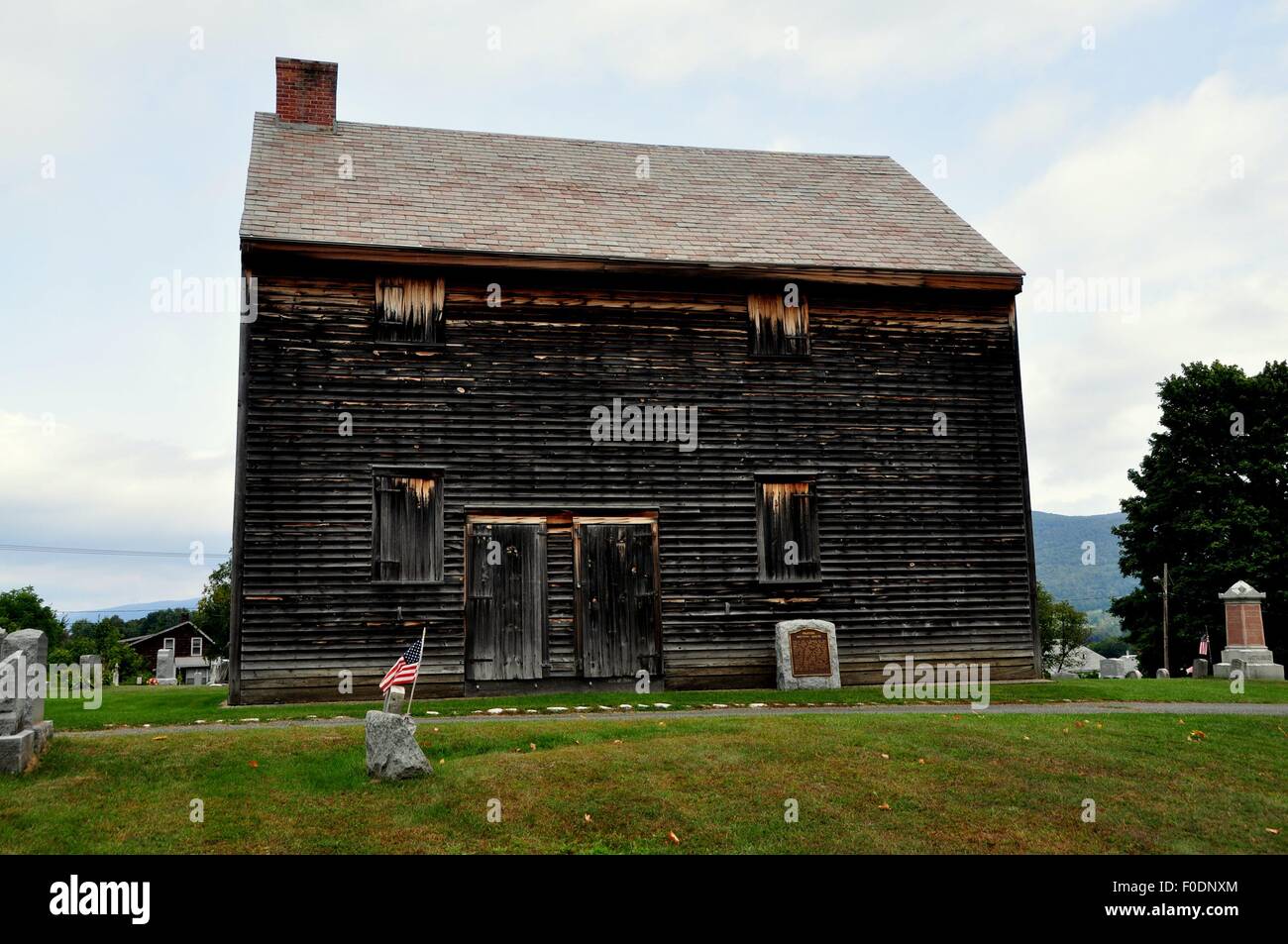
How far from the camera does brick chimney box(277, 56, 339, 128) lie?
71.8 ft

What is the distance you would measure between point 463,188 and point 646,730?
43.0ft

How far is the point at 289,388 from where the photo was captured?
17.1 metres

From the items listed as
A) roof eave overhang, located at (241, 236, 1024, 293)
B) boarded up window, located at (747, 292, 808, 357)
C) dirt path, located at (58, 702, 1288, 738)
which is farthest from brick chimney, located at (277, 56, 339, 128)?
dirt path, located at (58, 702, 1288, 738)

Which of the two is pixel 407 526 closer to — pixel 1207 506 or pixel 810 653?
pixel 810 653

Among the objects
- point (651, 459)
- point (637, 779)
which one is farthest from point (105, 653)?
point (637, 779)

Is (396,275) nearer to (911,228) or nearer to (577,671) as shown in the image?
(577,671)

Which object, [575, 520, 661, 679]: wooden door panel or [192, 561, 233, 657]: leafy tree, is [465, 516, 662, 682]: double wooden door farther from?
[192, 561, 233, 657]: leafy tree

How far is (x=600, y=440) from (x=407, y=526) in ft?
12.8

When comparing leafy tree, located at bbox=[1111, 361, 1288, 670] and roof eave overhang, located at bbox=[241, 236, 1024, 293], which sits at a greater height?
roof eave overhang, located at bbox=[241, 236, 1024, 293]

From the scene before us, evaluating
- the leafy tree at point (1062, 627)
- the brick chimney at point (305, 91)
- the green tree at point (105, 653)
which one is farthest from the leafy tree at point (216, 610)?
the leafy tree at point (1062, 627)

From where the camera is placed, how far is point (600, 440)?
18156mm

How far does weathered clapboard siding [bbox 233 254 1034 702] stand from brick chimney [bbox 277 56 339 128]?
21.5ft

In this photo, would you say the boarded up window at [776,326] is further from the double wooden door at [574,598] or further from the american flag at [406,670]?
the american flag at [406,670]
